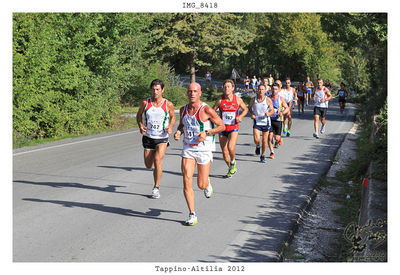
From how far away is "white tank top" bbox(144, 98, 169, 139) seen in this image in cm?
839

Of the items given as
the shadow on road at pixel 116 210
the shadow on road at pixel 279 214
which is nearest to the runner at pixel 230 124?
the shadow on road at pixel 279 214

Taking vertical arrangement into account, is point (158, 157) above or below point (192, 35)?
below

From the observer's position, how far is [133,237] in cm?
640

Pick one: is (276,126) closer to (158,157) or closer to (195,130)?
(158,157)

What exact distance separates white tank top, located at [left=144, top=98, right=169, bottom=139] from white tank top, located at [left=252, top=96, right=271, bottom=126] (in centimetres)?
411

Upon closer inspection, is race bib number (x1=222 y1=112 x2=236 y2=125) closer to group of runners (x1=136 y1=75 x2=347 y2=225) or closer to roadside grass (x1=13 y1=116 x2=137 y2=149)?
group of runners (x1=136 y1=75 x2=347 y2=225)

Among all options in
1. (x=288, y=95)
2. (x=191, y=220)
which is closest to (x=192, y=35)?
(x=288, y=95)

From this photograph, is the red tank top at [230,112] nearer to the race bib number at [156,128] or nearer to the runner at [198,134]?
the race bib number at [156,128]

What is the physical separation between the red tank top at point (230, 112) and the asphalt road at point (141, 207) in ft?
3.56

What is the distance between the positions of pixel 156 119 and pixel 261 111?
4262 millimetres

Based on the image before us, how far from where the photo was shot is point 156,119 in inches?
332

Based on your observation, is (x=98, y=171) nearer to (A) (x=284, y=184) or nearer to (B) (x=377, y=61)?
(A) (x=284, y=184)

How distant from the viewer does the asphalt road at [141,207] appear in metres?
5.94

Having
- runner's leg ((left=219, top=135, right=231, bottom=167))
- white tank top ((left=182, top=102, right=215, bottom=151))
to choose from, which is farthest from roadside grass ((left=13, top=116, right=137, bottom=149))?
white tank top ((left=182, top=102, right=215, bottom=151))
